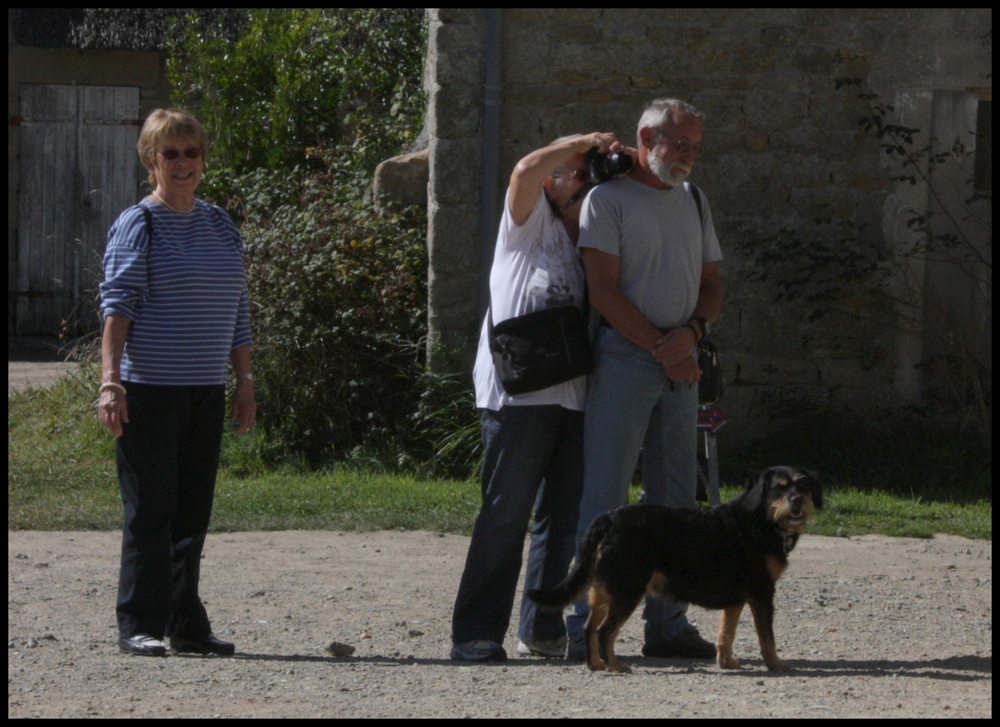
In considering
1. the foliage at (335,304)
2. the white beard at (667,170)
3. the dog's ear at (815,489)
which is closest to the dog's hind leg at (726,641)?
the dog's ear at (815,489)

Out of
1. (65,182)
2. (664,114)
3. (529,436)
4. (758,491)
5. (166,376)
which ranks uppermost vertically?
(65,182)

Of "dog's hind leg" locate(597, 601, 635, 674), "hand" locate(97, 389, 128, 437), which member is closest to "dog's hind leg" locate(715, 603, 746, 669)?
"dog's hind leg" locate(597, 601, 635, 674)

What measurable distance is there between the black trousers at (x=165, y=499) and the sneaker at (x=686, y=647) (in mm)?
1591

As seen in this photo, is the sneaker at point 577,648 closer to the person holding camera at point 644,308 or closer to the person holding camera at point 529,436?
the person holding camera at point 644,308

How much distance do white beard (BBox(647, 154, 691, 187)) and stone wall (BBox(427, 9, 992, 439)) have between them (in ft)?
12.8

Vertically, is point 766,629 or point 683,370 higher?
point 683,370

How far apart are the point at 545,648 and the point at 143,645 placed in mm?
1362

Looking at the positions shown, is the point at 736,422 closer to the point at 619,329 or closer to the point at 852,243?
the point at 852,243

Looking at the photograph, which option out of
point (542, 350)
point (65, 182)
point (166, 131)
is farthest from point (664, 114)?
point (65, 182)

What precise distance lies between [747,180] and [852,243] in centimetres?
79

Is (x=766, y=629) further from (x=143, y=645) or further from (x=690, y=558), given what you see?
(x=143, y=645)

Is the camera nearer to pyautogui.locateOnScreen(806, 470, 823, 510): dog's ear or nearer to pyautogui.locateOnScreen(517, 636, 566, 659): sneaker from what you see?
pyautogui.locateOnScreen(806, 470, 823, 510): dog's ear

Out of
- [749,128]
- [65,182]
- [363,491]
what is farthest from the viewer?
[65,182]

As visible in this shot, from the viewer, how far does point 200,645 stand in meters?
4.50
